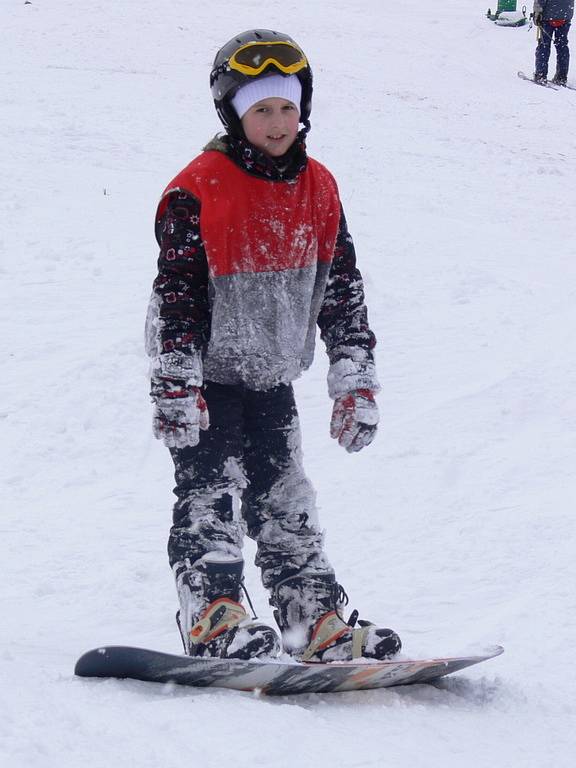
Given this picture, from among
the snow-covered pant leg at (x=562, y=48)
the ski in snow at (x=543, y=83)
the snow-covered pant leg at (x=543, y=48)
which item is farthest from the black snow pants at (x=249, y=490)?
the snow-covered pant leg at (x=562, y=48)

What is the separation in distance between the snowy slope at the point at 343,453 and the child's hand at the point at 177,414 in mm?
751

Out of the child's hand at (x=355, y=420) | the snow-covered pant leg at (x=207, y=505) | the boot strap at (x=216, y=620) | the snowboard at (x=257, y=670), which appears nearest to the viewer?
the snowboard at (x=257, y=670)

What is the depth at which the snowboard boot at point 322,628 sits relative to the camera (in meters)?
3.18

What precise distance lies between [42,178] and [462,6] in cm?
1871

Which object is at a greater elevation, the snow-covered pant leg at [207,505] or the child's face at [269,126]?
the child's face at [269,126]

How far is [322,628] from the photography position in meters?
3.29

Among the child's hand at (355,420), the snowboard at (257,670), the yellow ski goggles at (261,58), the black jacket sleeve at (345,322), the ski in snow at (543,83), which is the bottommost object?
the snowboard at (257,670)

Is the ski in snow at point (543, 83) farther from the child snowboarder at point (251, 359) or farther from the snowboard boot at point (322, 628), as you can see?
the snowboard boot at point (322, 628)

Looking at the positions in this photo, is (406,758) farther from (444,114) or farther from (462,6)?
(462,6)

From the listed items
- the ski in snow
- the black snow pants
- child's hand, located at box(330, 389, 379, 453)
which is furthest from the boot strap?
the ski in snow

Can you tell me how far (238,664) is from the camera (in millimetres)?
2848

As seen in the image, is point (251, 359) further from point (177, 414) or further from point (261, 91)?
point (261, 91)

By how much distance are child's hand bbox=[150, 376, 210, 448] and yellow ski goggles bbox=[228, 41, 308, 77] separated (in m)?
1.06

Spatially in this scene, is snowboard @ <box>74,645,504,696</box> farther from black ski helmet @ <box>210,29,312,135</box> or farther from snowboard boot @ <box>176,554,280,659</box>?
black ski helmet @ <box>210,29,312,135</box>
